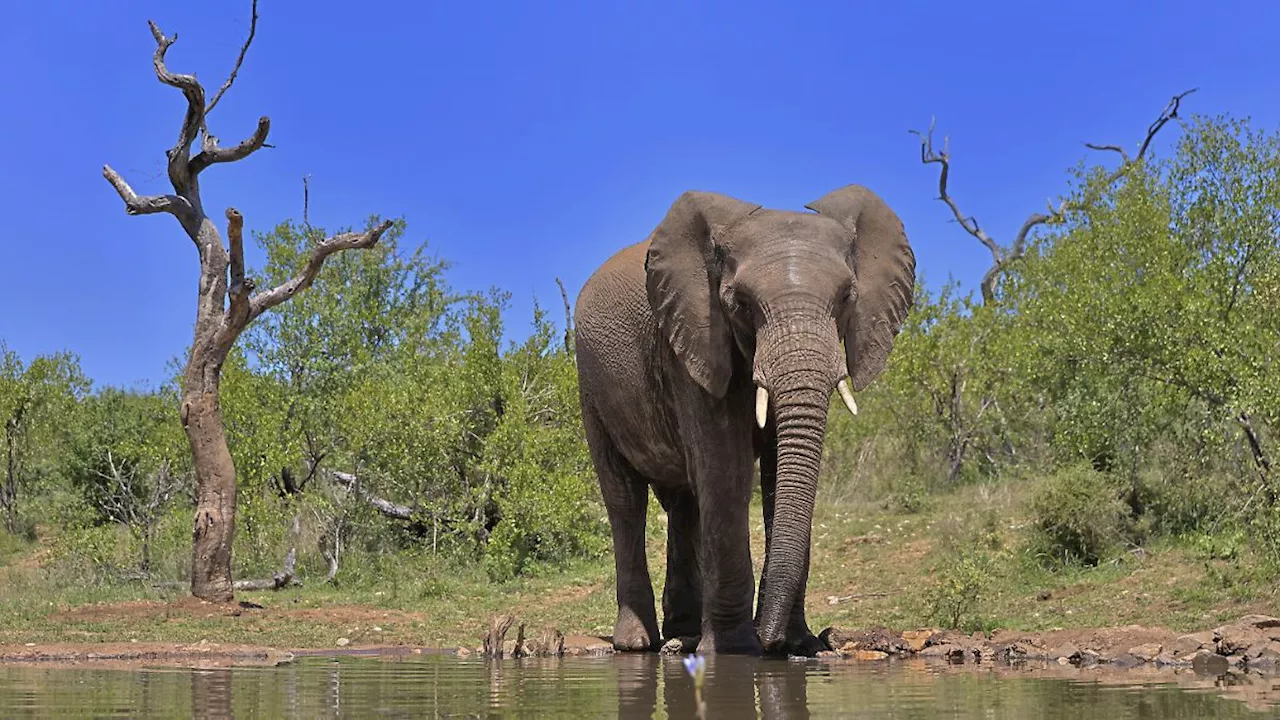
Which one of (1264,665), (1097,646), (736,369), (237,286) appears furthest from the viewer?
(237,286)

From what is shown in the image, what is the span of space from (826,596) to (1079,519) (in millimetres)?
3024

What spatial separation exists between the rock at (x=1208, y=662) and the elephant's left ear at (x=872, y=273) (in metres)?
2.62

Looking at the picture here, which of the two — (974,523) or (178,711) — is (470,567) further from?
(178,711)

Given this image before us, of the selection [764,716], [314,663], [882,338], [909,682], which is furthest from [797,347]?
[314,663]

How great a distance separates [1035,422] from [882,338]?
1499cm

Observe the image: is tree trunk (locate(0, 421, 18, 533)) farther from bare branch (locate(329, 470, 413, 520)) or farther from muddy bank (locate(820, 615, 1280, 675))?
muddy bank (locate(820, 615, 1280, 675))

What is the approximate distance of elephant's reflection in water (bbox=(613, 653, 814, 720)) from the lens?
19.7 feet

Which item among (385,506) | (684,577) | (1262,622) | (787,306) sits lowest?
(1262,622)

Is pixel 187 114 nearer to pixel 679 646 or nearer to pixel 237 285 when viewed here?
pixel 237 285

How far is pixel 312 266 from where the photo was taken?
17.7 m

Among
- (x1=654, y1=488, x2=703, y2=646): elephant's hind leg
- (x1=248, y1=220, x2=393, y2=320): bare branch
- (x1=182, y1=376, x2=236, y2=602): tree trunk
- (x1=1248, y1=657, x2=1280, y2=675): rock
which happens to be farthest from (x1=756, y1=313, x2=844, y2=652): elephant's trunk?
(x1=182, y1=376, x2=236, y2=602): tree trunk

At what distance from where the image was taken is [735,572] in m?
9.67

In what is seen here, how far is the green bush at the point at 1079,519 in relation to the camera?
16.4 m

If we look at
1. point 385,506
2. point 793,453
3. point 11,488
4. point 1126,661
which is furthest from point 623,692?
point 11,488
